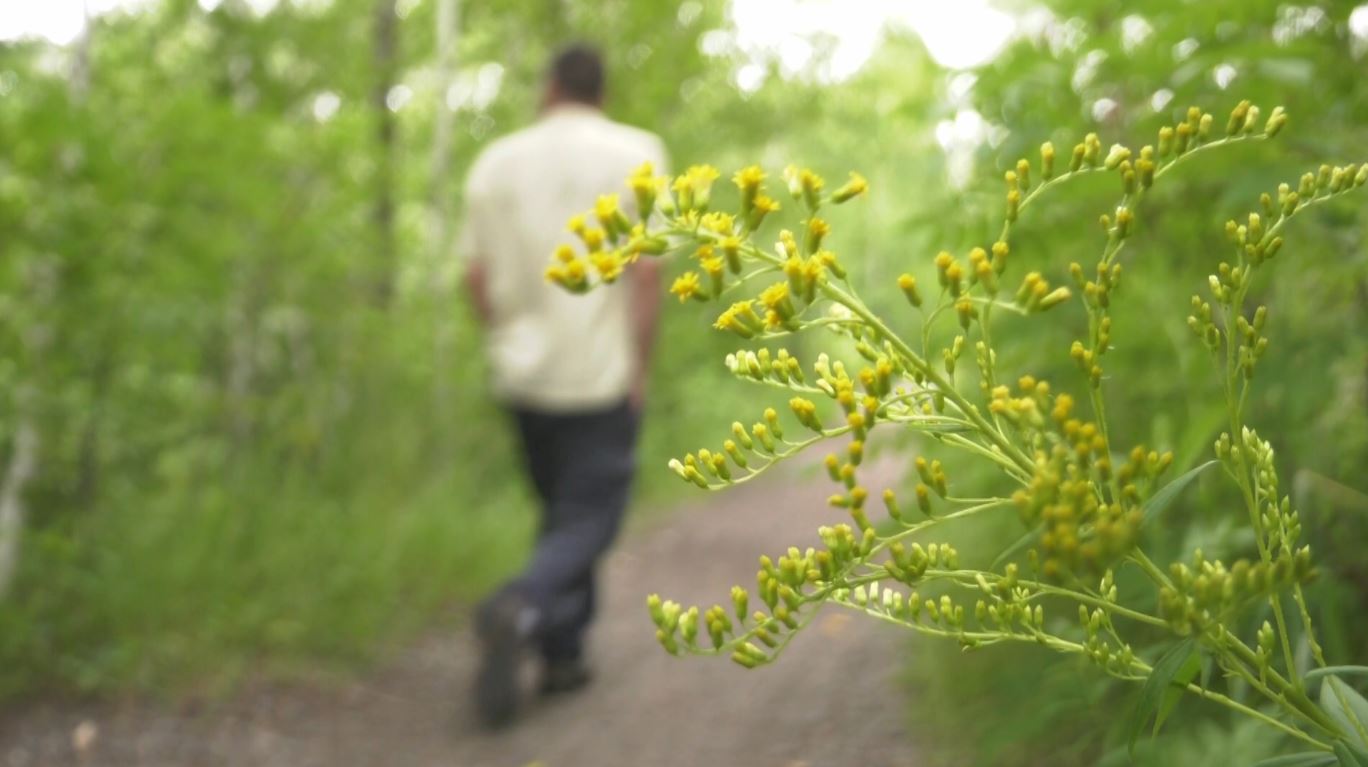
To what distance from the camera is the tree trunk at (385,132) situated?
592 cm

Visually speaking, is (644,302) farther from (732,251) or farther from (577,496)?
(732,251)

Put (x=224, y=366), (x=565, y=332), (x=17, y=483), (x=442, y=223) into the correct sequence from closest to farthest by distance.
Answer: (x=17, y=483), (x=565, y=332), (x=224, y=366), (x=442, y=223)

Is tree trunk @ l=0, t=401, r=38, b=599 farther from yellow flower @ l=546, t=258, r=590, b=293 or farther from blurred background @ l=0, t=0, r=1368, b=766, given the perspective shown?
yellow flower @ l=546, t=258, r=590, b=293

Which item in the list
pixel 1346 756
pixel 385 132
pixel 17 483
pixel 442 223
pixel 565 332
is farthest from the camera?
pixel 385 132

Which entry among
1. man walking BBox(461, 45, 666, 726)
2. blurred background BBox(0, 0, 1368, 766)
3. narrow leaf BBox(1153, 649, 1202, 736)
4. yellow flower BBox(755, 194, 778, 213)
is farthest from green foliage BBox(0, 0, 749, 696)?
narrow leaf BBox(1153, 649, 1202, 736)

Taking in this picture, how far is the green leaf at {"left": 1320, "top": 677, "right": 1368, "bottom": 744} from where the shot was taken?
106cm

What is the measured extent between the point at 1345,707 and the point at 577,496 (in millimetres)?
3127

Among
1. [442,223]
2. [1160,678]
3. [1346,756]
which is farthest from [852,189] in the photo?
[442,223]

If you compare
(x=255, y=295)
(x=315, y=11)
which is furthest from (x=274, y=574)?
(x=315, y=11)

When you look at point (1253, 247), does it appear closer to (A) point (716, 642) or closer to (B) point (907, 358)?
(B) point (907, 358)

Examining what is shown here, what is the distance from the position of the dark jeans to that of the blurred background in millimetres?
857

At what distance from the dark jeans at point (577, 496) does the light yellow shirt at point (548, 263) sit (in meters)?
0.08

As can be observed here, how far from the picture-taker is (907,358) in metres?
1.06

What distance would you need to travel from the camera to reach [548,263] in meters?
3.94
